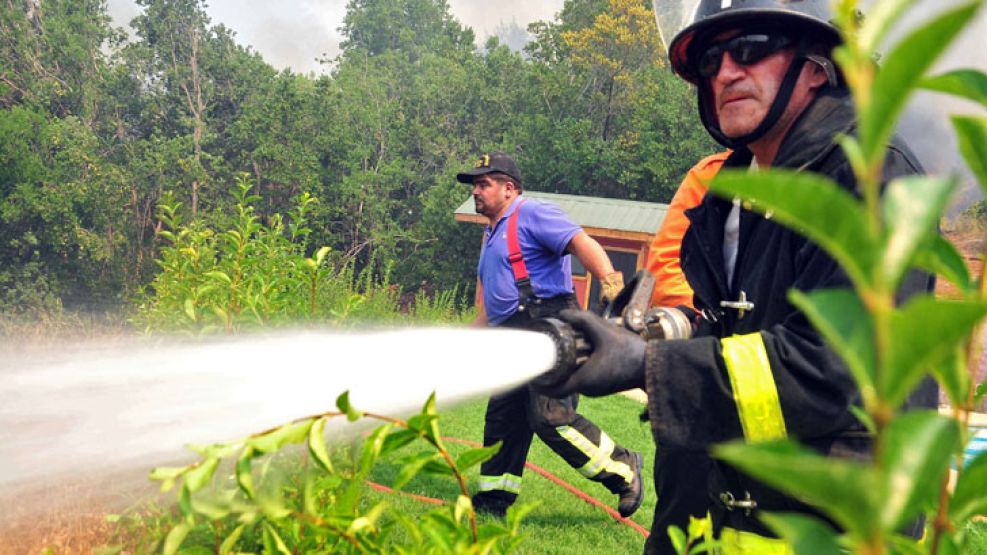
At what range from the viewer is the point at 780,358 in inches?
64.4

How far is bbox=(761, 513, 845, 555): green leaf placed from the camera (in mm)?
372

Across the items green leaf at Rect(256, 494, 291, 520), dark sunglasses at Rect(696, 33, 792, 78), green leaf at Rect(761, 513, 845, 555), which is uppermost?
dark sunglasses at Rect(696, 33, 792, 78)

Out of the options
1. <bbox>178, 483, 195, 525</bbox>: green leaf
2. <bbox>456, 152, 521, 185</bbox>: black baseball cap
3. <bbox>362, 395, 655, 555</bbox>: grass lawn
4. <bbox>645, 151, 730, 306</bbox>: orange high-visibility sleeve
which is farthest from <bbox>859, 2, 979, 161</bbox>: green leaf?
<bbox>456, 152, 521, 185</bbox>: black baseball cap

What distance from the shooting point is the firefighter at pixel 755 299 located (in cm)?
162

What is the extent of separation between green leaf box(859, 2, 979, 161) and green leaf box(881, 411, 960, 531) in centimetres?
12

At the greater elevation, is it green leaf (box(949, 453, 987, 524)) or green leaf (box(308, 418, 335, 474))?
green leaf (box(949, 453, 987, 524))

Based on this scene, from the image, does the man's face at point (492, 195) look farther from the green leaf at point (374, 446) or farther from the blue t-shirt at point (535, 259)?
the green leaf at point (374, 446)

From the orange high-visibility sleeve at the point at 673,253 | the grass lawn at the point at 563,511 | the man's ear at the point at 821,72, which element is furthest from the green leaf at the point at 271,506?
the grass lawn at the point at 563,511

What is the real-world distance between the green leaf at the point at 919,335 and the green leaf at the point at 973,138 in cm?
19

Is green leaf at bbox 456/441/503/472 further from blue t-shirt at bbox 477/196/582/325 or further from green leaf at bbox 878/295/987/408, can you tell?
blue t-shirt at bbox 477/196/582/325

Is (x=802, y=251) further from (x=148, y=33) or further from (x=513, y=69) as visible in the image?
(x=148, y=33)

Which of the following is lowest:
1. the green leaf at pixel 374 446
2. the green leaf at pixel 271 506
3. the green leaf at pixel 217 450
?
the green leaf at pixel 271 506

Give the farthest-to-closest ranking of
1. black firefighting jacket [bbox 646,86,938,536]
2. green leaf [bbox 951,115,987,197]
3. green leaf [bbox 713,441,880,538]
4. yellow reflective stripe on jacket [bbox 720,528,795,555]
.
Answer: yellow reflective stripe on jacket [bbox 720,528,795,555] → black firefighting jacket [bbox 646,86,938,536] → green leaf [bbox 951,115,987,197] → green leaf [bbox 713,441,880,538]

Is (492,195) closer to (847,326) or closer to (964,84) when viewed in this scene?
(964,84)
